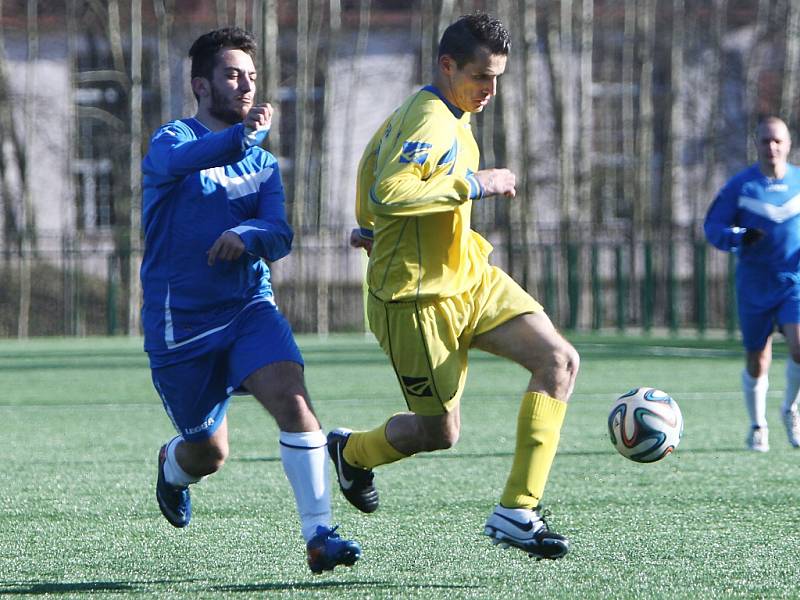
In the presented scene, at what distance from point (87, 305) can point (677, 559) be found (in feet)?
89.2

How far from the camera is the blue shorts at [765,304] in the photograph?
9539mm

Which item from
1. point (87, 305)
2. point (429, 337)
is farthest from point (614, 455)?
point (87, 305)

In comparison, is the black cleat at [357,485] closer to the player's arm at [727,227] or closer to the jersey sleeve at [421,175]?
the jersey sleeve at [421,175]

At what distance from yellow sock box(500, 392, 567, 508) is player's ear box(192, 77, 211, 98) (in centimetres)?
169

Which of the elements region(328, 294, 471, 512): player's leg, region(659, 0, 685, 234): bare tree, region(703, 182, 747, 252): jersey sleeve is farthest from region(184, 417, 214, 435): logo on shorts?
region(659, 0, 685, 234): bare tree

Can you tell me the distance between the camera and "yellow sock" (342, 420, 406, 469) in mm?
6070

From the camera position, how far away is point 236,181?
5.57 m

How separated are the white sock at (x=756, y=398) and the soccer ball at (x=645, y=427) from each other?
10.7 ft

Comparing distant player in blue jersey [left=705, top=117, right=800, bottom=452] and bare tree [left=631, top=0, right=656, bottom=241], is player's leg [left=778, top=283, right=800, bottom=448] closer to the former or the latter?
distant player in blue jersey [left=705, top=117, right=800, bottom=452]

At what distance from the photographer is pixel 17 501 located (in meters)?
7.37

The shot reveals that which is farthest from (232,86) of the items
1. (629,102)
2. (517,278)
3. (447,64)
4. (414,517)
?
(629,102)

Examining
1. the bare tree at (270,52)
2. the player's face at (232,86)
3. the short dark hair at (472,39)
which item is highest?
the bare tree at (270,52)

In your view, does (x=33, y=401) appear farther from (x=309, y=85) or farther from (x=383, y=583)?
(x=309, y=85)

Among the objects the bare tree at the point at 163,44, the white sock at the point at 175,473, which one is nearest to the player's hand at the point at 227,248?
the white sock at the point at 175,473
